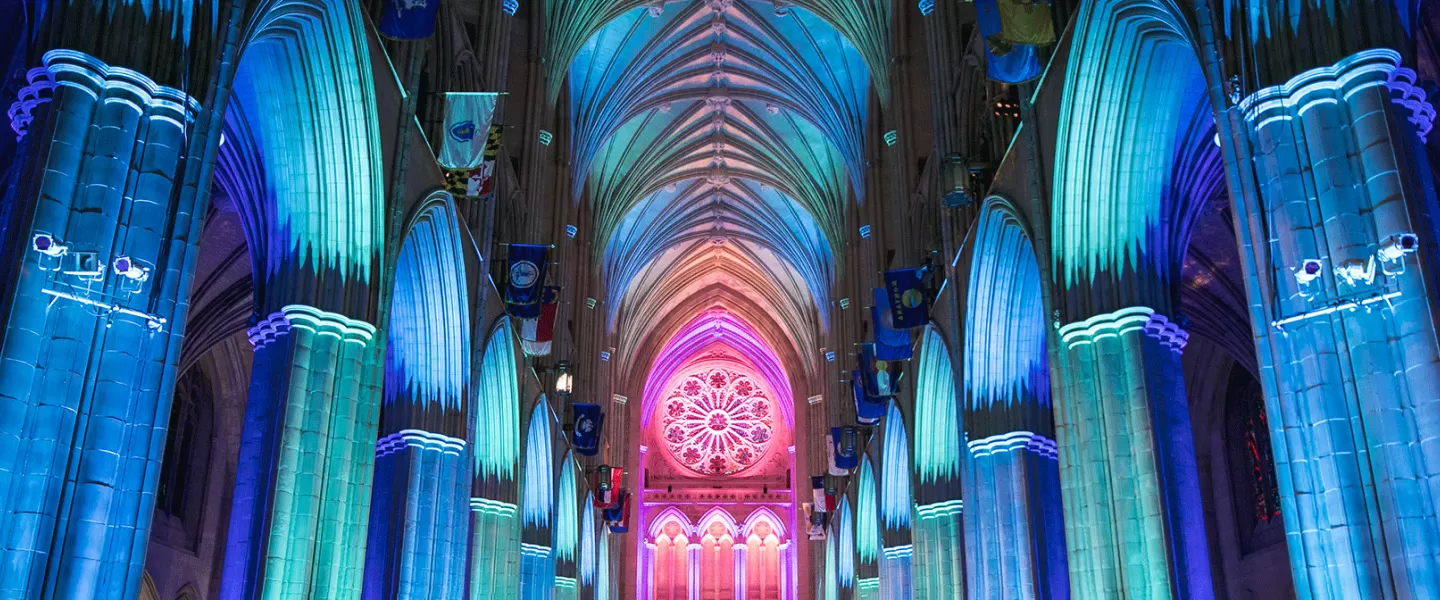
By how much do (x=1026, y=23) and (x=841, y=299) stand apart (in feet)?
69.3

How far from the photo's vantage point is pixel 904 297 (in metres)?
19.6

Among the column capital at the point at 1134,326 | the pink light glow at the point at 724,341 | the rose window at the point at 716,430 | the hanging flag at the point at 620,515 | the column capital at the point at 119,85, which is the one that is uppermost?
the pink light glow at the point at 724,341

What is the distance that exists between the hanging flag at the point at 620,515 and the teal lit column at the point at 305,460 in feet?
81.5

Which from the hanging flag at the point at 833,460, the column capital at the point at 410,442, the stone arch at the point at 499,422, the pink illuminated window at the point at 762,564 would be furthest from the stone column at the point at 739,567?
the column capital at the point at 410,442

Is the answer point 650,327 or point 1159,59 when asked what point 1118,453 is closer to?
point 1159,59

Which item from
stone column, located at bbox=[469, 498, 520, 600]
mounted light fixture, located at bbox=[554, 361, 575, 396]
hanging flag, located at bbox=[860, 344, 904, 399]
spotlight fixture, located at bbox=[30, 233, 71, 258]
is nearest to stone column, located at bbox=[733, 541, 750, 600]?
mounted light fixture, located at bbox=[554, 361, 575, 396]

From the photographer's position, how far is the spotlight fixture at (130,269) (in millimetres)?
8109

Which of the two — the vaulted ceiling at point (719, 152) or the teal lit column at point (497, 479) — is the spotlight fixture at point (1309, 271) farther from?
the vaulted ceiling at point (719, 152)

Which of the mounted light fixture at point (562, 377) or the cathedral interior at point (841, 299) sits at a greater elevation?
the mounted light fixture at point (562, 377)

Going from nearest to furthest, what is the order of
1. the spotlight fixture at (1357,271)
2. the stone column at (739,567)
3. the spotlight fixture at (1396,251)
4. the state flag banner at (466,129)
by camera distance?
the spotlight fixture at (1396,251) < the spotlight fixture at (1357,271) < the state flag banner at (466,129) < the stone column at (739,567)

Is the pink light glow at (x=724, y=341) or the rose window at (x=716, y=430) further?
the rose window at (x=716, y=430)

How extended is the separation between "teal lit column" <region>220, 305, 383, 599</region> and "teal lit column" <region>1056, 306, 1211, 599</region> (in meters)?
7.36

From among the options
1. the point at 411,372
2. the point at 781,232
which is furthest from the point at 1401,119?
the point at 781,232

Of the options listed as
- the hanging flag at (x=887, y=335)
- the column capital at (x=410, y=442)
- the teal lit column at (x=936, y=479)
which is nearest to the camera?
the column capital at (x=410, y=442)
